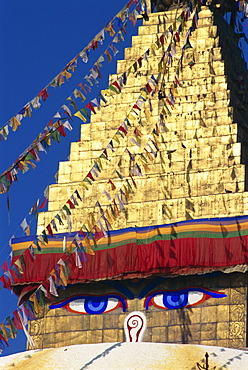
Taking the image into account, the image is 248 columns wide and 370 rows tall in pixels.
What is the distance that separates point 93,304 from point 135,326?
144 cm

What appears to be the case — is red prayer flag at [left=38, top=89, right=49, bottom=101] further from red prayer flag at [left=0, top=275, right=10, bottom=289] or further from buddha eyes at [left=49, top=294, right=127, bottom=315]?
buddha eyes at [left=49, top=294, right=127, bottom=315]

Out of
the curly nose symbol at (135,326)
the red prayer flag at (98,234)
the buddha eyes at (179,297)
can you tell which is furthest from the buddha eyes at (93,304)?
the red prayer flag at (98,234)

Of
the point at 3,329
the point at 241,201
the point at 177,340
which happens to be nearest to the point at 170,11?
the point at 241,201

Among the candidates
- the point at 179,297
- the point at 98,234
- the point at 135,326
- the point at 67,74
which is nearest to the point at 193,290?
the point at 179,297

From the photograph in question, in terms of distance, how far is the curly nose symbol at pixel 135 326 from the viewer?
3386 cm

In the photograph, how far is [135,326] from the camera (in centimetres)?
3403

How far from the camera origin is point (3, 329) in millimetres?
28000

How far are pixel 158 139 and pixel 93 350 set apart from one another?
28.5 ft

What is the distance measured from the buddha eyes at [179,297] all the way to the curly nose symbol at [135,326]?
335 mm

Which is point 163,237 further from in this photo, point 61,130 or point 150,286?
point 61,130

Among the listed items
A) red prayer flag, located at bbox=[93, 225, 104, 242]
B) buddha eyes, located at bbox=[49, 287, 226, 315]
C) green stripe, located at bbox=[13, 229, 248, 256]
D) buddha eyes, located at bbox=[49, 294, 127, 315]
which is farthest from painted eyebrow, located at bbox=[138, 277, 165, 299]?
red prayer flag, located at bbox=[93, 225, 104, 242]

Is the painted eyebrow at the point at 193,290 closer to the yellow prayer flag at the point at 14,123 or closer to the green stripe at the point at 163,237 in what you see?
the green stripe at the point at 163,237

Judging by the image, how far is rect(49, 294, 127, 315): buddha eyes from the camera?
1355 inches

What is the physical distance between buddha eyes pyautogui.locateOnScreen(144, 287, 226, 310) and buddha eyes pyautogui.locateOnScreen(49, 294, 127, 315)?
33.4 inches
